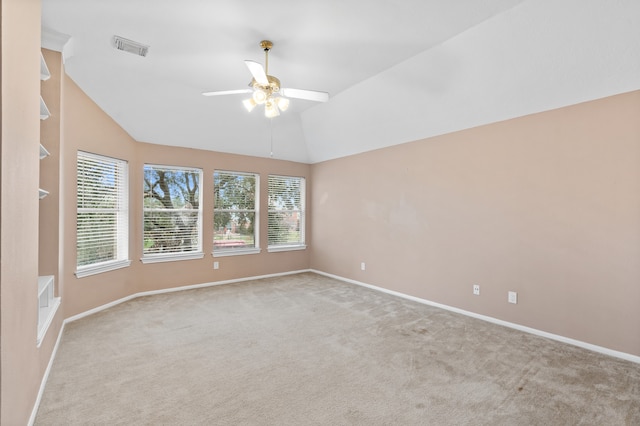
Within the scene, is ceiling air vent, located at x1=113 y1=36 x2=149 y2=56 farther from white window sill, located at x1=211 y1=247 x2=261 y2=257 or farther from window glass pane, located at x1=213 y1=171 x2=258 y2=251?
white window sill, located at x1=211 y1=247 x2=261 y2=257

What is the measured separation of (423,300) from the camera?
14.4 ft

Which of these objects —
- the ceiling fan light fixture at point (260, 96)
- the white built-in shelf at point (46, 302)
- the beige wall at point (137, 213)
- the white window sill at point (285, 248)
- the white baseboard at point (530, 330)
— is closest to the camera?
the white built-in shelf at point (46, 302)

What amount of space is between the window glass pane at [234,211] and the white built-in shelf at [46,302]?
2.62 metres

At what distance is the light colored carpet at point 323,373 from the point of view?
1981 millimetres

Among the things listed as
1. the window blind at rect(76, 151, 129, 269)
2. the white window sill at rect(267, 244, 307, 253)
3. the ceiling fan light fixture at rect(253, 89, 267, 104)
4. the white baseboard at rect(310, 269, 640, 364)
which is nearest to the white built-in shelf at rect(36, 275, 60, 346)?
the window blind at rect(76, 151, 129, 269)

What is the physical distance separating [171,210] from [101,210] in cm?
100

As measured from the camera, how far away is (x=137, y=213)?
15.1ft

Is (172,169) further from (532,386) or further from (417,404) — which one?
(532,386)

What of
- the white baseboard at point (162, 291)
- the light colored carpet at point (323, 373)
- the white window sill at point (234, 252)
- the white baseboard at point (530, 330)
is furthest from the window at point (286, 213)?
the light colored carpet at point (323, 373)

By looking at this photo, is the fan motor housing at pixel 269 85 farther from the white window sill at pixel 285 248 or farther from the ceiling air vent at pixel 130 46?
the white window sill at pixel 285 248

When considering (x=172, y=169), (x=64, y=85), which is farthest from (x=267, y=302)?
(x=64, y=85)

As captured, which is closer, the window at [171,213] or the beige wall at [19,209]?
the beige wall at [19,209]

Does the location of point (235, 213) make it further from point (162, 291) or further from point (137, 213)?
point (162, 291)

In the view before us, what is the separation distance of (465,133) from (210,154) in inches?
158
